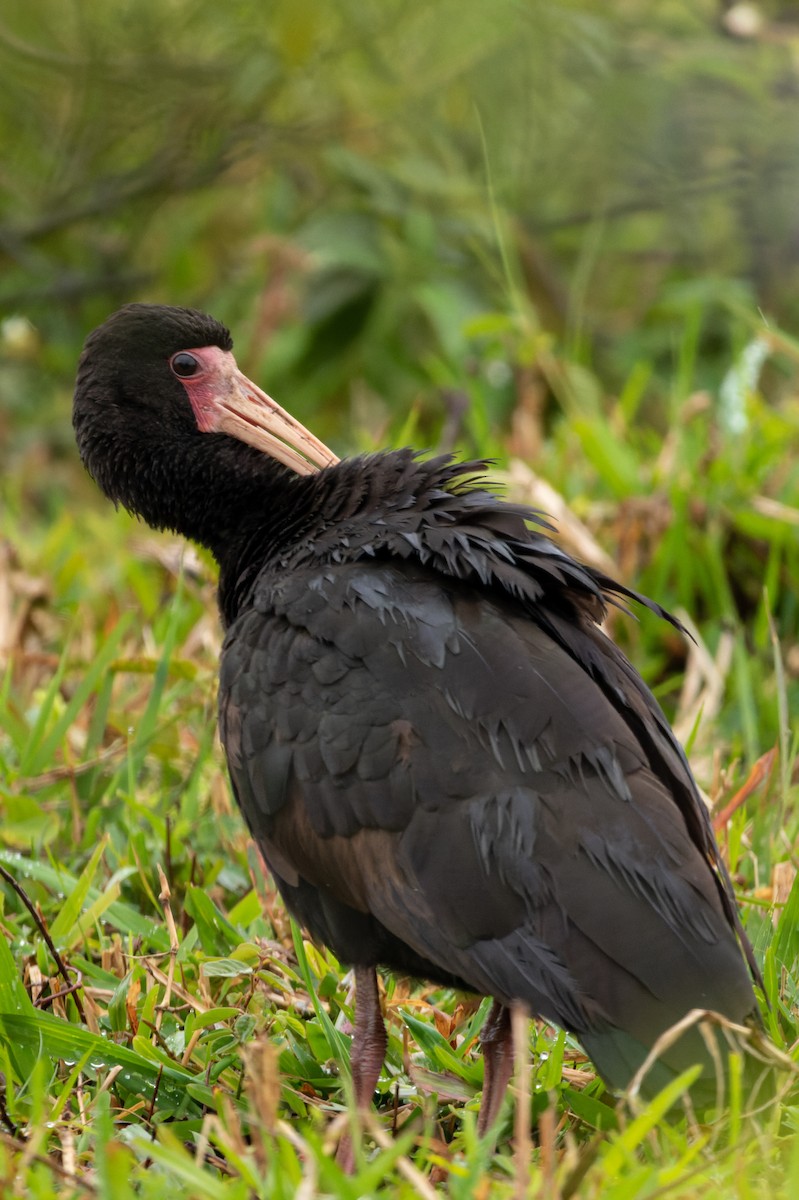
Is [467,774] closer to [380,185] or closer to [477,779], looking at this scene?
[477,779]

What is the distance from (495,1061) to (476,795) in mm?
587

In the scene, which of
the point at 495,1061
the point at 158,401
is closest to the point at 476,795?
the point at 495,1061

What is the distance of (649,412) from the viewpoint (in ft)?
25.0

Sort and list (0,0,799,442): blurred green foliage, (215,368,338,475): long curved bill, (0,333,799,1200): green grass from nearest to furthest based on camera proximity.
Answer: (0,333,799,1200): green grass → (215,368,338,475): long curved bill → (0,0,799,442): blurred green foliage

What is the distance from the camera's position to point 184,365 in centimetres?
369

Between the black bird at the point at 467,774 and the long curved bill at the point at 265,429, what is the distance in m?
0.19

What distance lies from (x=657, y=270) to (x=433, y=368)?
1845 millimetres

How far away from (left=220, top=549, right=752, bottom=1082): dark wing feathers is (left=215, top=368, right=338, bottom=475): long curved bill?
54 cm

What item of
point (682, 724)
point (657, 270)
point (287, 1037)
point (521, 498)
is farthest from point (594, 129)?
point (287, 1037)

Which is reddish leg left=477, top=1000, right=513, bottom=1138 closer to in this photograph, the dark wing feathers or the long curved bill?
the dark wing feathers

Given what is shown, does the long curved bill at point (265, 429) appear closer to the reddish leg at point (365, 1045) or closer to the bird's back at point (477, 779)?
the bird's back at point (477, 779)

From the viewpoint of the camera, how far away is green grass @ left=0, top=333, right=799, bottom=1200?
234 cm

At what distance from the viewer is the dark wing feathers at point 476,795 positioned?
8.43ft

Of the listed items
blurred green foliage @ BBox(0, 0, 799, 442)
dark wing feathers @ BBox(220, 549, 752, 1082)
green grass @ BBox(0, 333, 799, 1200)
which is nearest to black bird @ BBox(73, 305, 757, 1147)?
dark wing feathers @ BBox(220, 549, 752, 1082)
